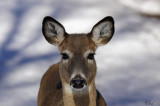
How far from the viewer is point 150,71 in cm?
1113

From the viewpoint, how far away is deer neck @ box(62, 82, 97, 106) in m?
6.68

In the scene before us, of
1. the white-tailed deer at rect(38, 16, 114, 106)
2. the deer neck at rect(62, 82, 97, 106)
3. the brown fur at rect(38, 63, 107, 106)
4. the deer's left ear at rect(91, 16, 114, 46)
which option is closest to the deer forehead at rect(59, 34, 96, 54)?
the white-tailed deer at rect(38, 16, 114, 106)

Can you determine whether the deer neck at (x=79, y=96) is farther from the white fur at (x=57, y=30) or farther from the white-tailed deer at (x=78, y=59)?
the white fur at (x=57, y=30)

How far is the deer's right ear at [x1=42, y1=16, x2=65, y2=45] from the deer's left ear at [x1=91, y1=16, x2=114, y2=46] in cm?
40

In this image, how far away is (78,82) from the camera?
6.22 m

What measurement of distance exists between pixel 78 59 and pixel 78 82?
38 cm

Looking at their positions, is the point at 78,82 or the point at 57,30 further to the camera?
Answer: the point at 57,30

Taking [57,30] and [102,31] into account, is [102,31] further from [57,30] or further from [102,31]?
[57,30]

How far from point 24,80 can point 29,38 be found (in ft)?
7.08

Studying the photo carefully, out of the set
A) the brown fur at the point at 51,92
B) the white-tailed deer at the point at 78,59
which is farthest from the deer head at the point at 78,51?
the brown fur at the point at 51,92

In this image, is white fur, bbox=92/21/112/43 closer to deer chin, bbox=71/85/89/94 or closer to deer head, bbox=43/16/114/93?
deer head, bbox=43/16/114/93

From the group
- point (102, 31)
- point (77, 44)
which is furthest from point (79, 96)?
point (102, 31)

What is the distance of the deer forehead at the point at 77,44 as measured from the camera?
6610 millimetres

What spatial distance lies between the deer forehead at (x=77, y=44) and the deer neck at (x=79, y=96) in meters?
0.43
